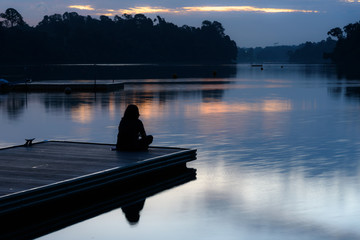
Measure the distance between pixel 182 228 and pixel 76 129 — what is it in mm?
13544

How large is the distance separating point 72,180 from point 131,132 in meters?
3.20

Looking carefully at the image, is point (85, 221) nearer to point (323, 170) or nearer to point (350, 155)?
point (323, 170)

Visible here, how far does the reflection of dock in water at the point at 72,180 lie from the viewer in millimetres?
9688

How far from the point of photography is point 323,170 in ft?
45.4

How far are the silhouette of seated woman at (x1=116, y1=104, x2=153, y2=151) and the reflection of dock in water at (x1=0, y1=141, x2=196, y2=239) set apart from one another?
0.24m

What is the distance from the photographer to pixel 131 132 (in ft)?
45.1

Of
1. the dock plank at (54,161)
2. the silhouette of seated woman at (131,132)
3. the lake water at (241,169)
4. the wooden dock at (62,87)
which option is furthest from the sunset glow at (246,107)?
the wooden dock at (62,87)

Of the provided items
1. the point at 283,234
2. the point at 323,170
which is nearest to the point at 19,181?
the point at 283,234

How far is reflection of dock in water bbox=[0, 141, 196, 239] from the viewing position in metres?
9.69

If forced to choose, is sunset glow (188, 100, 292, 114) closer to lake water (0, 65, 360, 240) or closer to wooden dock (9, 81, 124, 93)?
lake water (0, 65, 360, 240)

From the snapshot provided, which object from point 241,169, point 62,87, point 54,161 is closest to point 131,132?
point 54,161

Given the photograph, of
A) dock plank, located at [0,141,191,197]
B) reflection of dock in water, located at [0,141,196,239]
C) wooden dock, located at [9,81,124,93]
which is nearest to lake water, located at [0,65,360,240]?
reflection of dock in water, located at [0,141,196,239]

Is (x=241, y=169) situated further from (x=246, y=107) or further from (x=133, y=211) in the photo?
(x=246, y=107)

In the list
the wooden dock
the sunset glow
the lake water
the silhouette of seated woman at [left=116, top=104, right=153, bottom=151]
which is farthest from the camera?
the wooden dock
